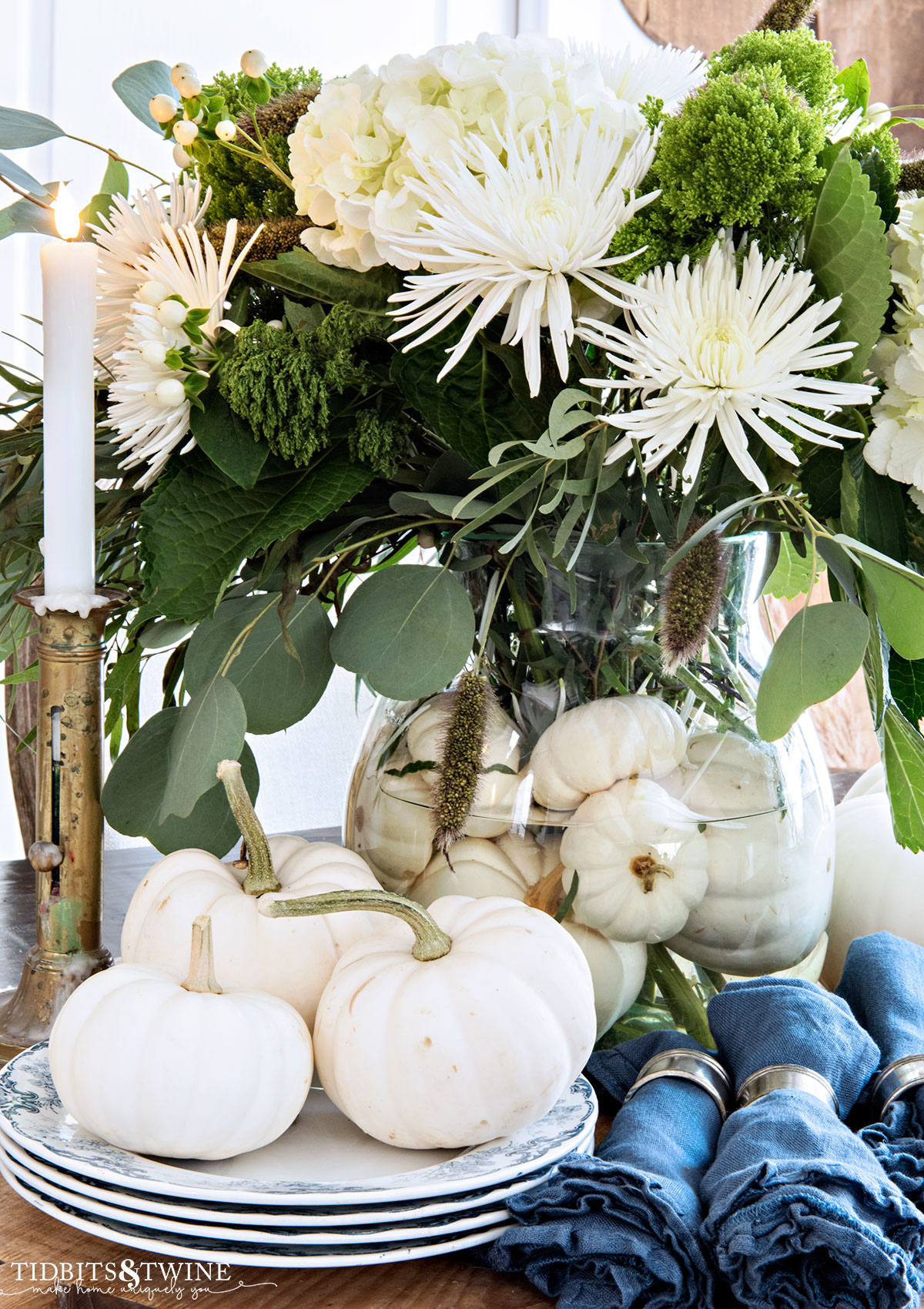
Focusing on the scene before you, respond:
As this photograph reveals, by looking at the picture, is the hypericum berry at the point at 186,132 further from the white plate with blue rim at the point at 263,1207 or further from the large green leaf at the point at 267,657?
the white plate with blue rim at the point at 263,1207

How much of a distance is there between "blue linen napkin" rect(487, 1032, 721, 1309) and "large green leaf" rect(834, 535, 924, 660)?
0.66 feet

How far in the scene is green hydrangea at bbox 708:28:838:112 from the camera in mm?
465

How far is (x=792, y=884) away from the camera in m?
0.51

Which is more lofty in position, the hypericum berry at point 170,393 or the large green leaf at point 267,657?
the hypericum berry at point 170,393

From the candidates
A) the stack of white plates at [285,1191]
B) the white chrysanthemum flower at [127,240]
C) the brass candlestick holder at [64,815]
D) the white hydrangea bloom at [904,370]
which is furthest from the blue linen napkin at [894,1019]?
the white chrysanthemum flower at [127,240]

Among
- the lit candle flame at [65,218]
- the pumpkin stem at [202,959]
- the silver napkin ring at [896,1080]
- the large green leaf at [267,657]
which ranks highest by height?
the lit candle flame at [65,218]

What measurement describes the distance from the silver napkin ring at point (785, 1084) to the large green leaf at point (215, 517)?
0.86 feet

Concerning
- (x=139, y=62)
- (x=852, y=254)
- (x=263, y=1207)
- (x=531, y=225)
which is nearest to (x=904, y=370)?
(x=852, y=254)

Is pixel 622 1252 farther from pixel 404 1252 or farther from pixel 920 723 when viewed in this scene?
pixel 920 723

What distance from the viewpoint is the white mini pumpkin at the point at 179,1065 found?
359 millimetres

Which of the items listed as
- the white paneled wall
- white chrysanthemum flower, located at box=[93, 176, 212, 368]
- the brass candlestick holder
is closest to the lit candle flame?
white chrysanthemum flower, located at box=[93, 176, 212, 368]

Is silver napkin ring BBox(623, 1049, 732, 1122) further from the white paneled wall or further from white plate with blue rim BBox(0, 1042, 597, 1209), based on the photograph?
the white paneled wall

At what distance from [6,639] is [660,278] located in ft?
1.27

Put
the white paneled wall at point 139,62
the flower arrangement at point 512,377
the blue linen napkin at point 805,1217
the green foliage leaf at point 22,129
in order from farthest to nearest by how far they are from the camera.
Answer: the white paneled wall at point 139,62, the green foliage leaf at point 22,129, the flower arrangement at point 512,377, the blue linen napkin at point 805,1217
